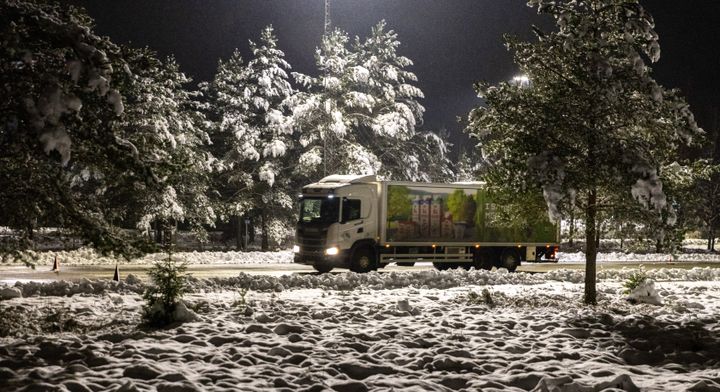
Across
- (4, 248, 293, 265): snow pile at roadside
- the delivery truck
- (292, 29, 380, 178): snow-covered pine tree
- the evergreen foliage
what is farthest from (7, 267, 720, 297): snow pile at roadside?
(292, 29, 380, 178): snow-covered pine tree

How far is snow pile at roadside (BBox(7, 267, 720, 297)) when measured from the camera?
1495cm

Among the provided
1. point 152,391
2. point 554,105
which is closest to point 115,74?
point 152,391

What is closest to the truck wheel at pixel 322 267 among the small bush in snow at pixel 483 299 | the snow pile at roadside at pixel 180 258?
the snow pile at roadside at pixel 180 258

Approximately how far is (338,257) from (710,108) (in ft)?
143

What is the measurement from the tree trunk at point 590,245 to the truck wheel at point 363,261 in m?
11.4

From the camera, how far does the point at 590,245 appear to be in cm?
1435

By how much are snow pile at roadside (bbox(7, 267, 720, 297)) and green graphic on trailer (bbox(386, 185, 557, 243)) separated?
5029mm

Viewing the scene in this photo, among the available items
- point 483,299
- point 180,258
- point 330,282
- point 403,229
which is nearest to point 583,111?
point 483,299

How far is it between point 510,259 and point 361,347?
1981cm

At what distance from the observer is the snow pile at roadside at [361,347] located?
7.27 meters

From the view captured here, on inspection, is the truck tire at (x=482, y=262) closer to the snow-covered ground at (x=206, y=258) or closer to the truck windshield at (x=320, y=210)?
the truck windshield at (x=320, y=210)

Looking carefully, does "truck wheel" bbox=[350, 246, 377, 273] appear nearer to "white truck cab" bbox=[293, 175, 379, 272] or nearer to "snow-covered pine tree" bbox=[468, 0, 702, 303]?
"white truck cab" bbox=[293, 175, 379, 272]

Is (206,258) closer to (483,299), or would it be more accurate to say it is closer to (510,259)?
(510,259)

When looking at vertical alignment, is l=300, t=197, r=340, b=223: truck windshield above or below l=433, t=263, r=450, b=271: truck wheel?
above
